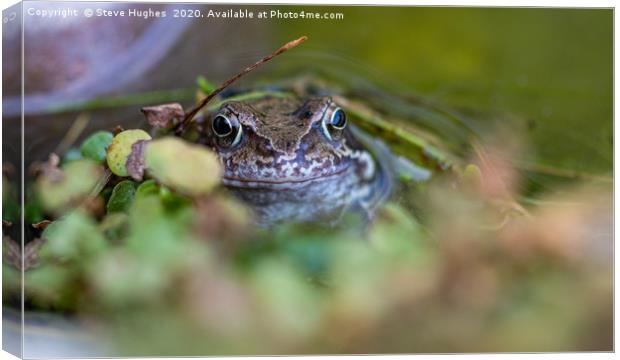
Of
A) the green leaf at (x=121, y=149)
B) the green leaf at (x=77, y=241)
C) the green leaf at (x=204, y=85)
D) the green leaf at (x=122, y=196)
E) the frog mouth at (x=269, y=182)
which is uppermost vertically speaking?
the green leaf at (x=204, y=85)

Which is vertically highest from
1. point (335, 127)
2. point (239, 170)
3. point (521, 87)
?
point (521, 87)

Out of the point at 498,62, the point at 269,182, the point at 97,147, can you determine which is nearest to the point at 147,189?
the point at 97,147

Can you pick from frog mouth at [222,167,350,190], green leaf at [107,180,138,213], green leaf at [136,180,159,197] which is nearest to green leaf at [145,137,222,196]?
green leaf at [136,180,159,197]

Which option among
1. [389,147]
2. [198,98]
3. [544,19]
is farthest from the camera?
[389,147]

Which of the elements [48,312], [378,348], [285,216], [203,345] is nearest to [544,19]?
[285,216]

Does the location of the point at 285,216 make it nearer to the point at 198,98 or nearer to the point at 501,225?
the point at 198,98

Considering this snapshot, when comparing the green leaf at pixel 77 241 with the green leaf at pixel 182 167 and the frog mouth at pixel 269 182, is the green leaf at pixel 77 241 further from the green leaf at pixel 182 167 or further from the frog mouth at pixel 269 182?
the frog mouth at pixel 269 182

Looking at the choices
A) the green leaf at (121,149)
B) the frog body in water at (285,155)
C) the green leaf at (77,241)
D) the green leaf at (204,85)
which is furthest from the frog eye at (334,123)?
the green leaf at (77,241)
